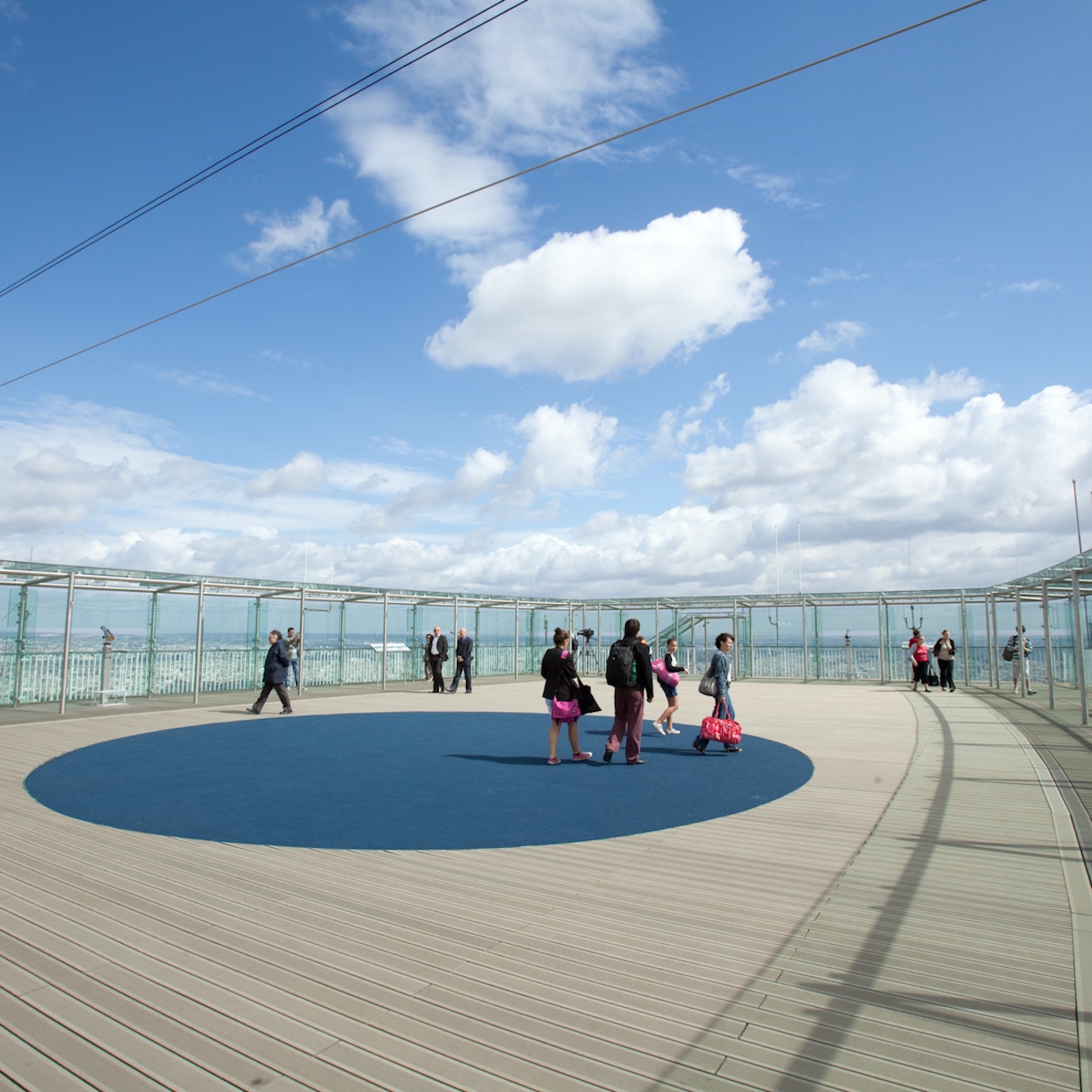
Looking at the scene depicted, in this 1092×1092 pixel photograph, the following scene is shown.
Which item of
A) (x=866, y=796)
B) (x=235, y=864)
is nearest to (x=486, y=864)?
(x=235, y=864)

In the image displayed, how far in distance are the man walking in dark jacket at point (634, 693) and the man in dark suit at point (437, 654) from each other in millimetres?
10601

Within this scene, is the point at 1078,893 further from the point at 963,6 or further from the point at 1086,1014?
the point at 963,6

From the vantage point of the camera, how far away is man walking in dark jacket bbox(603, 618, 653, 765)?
342 inches

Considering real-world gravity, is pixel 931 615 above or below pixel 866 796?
above

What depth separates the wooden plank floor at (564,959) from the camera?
107 inches

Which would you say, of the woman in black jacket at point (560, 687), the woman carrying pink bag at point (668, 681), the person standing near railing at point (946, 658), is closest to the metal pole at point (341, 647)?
the woman carrying pink bag at point (668, 681)

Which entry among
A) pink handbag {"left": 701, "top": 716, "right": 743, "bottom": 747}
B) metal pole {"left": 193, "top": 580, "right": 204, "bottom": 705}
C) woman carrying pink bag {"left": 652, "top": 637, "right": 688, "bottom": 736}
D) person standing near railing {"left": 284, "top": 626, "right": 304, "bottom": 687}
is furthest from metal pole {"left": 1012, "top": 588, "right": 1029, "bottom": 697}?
metal pole {"left": 193, "top": 580, "right": 204, "bottom": 705}

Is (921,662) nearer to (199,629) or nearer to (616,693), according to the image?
(616,693)

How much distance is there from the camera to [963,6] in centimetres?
553

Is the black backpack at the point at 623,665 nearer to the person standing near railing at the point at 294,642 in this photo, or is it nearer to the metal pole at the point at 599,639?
the person standing near railing at the point at 294,642

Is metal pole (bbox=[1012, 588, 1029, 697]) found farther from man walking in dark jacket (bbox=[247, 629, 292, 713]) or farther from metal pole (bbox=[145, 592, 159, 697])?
metal pole (bbox=[145, 592, 159, 697])

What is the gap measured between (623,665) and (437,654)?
1136cm

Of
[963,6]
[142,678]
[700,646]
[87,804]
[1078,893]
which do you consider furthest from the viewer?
[700,646]

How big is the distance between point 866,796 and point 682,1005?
15.0 ft
